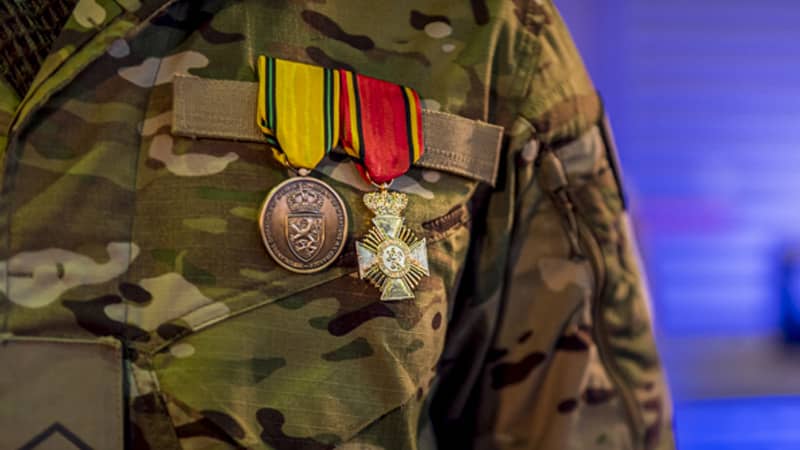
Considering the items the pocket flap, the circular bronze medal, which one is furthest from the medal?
the pocket flap

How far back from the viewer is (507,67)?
791mm

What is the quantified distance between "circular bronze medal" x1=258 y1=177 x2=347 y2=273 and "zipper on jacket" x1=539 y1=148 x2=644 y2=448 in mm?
203

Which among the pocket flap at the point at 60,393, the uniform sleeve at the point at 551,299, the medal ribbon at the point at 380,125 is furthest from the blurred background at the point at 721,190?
the pocket flap at the point at 60,393

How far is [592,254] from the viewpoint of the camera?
2.68ft

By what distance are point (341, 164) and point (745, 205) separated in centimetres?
190

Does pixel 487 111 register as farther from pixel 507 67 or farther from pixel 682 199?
pixel 682 199

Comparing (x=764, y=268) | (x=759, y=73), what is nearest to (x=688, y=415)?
(x=764, y=268)

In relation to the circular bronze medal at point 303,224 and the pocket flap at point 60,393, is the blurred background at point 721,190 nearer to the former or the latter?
the circular bronze medal at point 303,224

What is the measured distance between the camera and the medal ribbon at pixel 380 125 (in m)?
0.72

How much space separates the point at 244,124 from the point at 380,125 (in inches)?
4.3

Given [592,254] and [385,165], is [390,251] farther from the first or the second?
[592,254]

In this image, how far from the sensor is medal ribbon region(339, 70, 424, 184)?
0.72 metres

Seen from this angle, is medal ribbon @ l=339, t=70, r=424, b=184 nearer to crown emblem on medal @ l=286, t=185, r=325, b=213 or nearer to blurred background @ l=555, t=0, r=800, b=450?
crown emblem on medal @ l=286, t=185, r=325, b=213

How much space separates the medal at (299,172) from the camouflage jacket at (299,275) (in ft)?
0.04
